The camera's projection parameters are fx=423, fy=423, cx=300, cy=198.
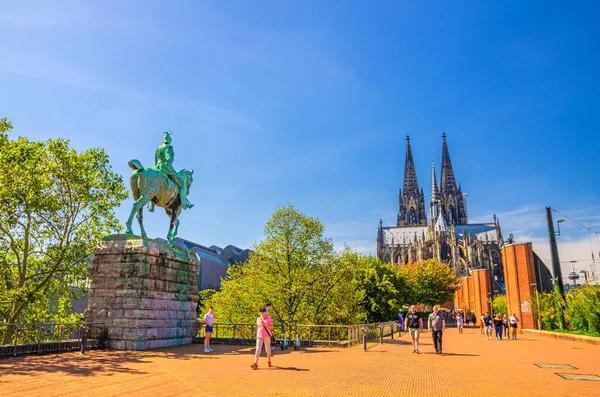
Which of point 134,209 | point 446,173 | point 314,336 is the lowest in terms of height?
point 314,336

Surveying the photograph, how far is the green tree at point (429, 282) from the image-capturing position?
5662cm

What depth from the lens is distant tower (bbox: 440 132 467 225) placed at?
142000 mm

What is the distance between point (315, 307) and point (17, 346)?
1753cm

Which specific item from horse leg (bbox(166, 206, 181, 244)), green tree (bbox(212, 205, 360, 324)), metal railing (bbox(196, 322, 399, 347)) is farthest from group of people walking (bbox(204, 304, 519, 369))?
green tree (bbox(212, 205, 360, 324))

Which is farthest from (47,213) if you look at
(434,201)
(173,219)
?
(434,201)

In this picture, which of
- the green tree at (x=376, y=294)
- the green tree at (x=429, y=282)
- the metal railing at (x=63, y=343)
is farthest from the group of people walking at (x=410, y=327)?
the green tree at (x=429, y=282)

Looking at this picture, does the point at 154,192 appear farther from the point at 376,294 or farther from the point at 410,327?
the point at 376,294

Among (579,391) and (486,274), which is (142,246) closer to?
(579,391)

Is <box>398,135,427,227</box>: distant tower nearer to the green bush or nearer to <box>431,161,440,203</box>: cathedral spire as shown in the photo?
Answer: <box>431,161,440,203</box>: cathedral spire

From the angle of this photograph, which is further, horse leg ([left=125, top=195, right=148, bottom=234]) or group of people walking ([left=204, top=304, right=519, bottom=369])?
horse leg ([left=125, top=195, right=148, bottom=234])

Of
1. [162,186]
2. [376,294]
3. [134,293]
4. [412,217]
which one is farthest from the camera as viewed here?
[412,217]

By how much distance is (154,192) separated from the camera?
→ 49.2ft

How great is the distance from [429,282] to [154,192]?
50.0 m

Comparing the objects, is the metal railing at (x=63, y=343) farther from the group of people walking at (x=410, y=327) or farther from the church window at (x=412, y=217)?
the church window at (x=412, y=217)
